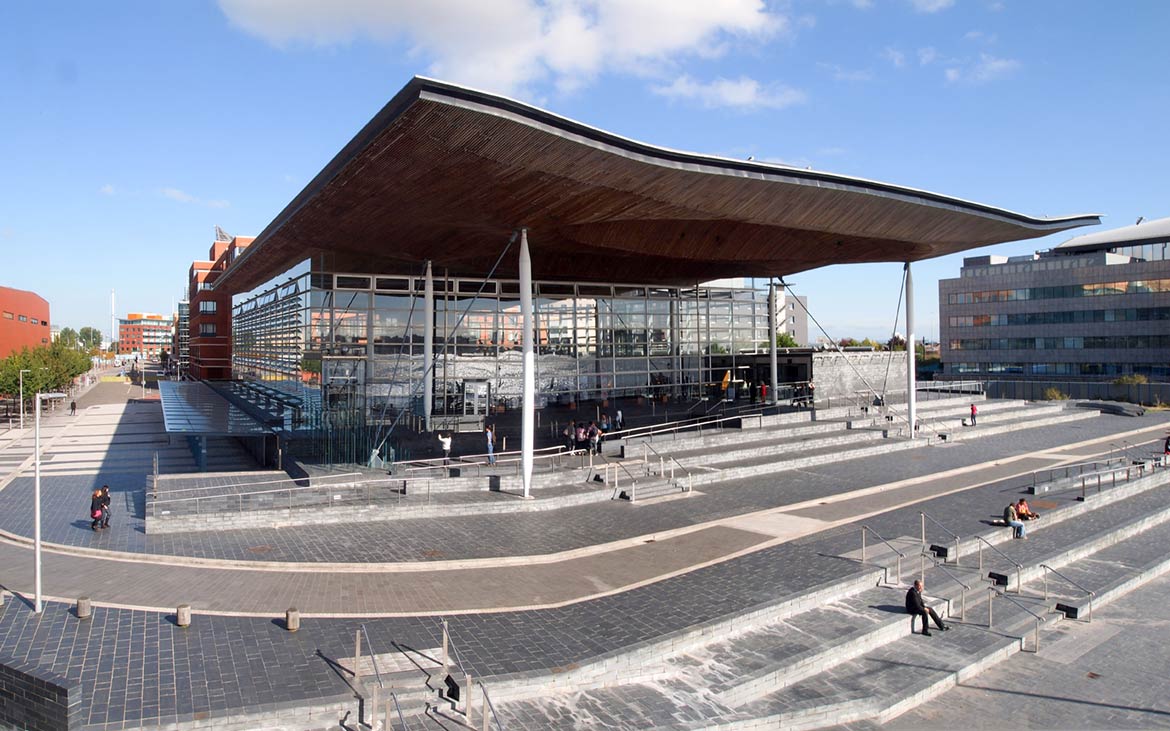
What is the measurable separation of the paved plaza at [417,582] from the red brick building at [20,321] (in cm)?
4683

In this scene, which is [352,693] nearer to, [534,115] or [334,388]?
[534,115]

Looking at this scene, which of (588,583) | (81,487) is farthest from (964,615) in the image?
(81,487)

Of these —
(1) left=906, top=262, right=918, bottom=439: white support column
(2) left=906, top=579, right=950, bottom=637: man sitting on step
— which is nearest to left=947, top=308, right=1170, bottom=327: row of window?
(1) left=906, top=262, right=918, bottom=439: white support column

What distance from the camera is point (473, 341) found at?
33.4 metres

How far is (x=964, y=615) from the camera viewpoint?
12.9m

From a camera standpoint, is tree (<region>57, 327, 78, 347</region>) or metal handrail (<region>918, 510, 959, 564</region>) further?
tree (<region>57, 327, 78, 347</region>)

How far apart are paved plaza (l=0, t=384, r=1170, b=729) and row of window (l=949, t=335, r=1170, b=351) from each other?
48.4 meters

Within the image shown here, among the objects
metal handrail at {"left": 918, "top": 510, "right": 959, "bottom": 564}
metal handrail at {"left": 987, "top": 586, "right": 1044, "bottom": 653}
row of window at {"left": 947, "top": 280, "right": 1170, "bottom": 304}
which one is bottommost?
metal handrail at {"left": 987, "top": 586, "right": 1044, "bottom": 653}

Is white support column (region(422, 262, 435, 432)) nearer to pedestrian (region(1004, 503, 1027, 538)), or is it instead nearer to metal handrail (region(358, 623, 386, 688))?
metal handrail (region(358, 623, 386, 688))

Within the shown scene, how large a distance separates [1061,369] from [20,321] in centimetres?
9537

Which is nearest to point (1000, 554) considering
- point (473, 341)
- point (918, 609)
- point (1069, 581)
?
point (1069, 581)

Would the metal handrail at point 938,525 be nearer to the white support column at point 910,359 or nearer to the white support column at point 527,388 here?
the white support column at point 527,388

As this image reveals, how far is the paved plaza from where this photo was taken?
898 cm

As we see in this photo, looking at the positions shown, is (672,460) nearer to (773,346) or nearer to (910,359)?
(910,359)
